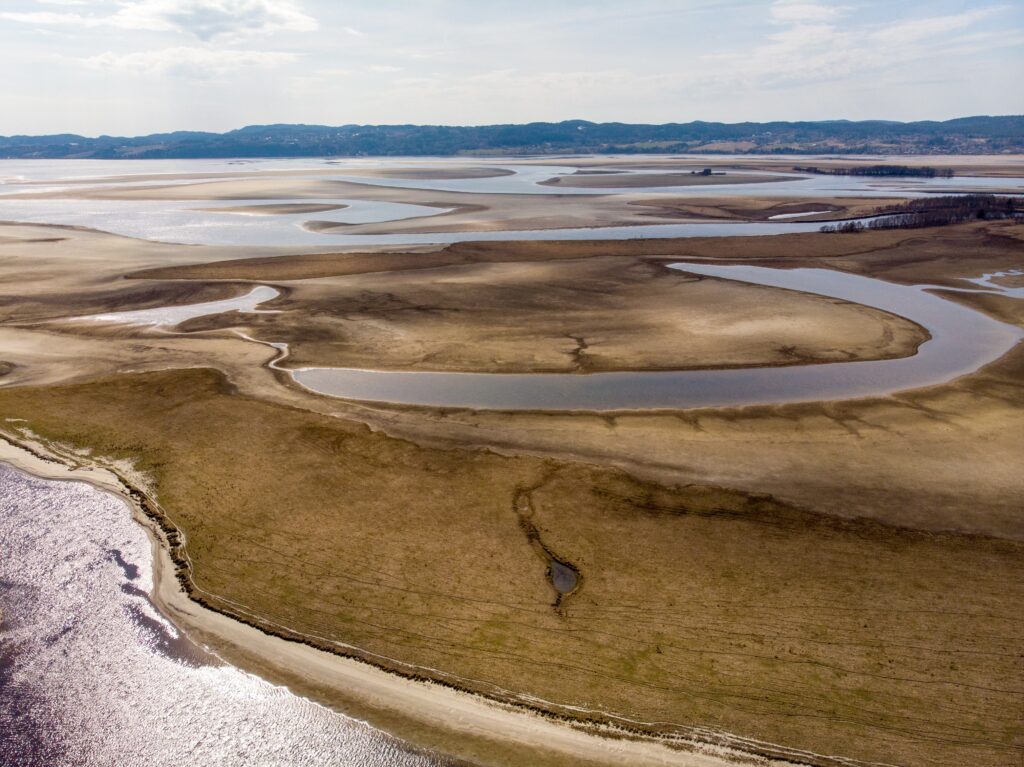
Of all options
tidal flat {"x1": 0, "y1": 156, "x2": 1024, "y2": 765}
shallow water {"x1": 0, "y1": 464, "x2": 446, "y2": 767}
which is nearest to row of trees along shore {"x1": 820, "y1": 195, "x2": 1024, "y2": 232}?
tidal flat {"x1": 0, "y1": 156, "x2": 1024, "y2": 765}

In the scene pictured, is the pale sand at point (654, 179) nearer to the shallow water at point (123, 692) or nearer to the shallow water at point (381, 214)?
the shallow water at point (381, 214)

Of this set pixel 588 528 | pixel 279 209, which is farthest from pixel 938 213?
pixel 279 209

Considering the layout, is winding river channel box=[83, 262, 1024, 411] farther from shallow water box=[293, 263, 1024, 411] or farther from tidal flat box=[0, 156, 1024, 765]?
tidal flat box=[0, 156, 1024, 765]

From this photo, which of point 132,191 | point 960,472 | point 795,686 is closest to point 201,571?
point 795,686

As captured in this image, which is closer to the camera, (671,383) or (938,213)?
(671,383)

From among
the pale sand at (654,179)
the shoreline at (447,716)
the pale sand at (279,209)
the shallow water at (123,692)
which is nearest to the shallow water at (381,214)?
the pale sand at (279,209)

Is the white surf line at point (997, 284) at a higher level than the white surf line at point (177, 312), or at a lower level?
higher

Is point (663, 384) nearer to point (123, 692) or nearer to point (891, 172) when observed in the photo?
point (123, 692)
